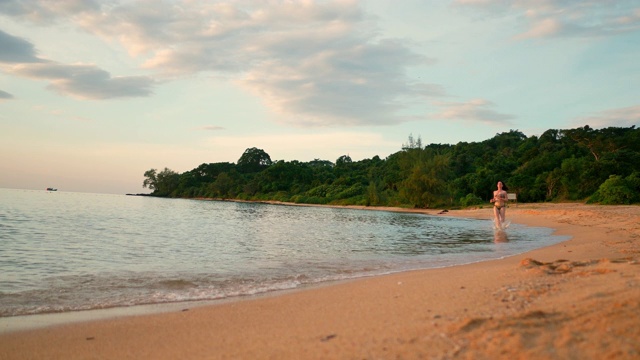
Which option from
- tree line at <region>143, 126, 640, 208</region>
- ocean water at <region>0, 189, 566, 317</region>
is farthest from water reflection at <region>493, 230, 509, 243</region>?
tree line at <region>143, 126, 640, 208</region>

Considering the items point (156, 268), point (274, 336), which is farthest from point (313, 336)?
point (156, 268)

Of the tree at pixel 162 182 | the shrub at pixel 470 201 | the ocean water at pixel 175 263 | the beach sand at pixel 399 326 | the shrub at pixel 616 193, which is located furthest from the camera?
the tree at pixel 162 182

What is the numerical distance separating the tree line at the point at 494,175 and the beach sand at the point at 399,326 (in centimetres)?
4344

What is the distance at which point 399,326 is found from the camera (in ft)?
16.1

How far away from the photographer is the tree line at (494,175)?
50.3m

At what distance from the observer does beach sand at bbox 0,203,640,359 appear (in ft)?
13.0

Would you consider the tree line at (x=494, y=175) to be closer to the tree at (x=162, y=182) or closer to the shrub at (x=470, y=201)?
the shrub at (x=470, y=201)

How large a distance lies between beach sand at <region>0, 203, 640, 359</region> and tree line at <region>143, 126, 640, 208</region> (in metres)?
43.4

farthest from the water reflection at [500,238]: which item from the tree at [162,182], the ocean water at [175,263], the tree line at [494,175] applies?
the tree at [162,182]

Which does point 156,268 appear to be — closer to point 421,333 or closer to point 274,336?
point 274,336

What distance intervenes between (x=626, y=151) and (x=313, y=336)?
62.4 m

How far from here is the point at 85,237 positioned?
17672mm

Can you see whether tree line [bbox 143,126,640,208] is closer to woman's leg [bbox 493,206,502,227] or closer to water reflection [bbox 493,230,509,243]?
woman's leg [bbox 493,206,502,227]

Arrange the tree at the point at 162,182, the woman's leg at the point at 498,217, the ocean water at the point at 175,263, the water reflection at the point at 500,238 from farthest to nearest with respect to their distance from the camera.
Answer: the tree at the point at 162,182
the woman's leg at the point at 498,217
the water reflection at the point at 500,238
the ocean water at the point at 175,263
